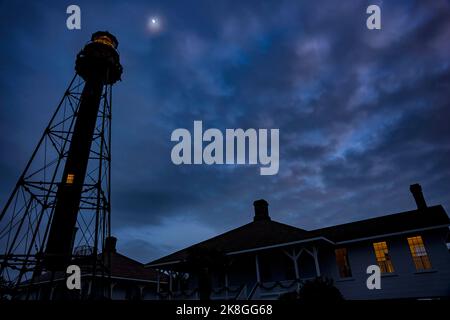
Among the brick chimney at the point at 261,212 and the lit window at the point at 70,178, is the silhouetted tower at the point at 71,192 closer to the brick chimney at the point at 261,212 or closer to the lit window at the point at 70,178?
the lit window at the point at 70,178

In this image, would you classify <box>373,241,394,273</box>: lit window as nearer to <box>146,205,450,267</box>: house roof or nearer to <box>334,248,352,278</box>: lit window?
<box>146,205,450,267</box>: house roof

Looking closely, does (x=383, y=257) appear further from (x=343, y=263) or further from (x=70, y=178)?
(x=70, y=178)

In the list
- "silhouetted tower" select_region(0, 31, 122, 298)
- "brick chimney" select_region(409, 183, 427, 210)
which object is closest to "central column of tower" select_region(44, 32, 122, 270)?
"silhouetted tower" select_region(0, 31, 122, 298)

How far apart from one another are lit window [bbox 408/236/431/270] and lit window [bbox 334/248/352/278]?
3.42 metres

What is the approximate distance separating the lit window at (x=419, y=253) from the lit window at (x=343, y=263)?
3.42 metres

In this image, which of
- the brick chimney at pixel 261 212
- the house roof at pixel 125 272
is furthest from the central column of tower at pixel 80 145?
the brick chimney at pixel 261 212

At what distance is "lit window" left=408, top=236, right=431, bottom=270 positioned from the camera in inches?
579

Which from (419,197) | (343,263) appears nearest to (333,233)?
(343,263)

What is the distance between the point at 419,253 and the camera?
15016 mm

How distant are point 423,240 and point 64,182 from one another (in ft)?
66.6

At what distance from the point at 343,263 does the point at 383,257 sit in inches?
87.6
